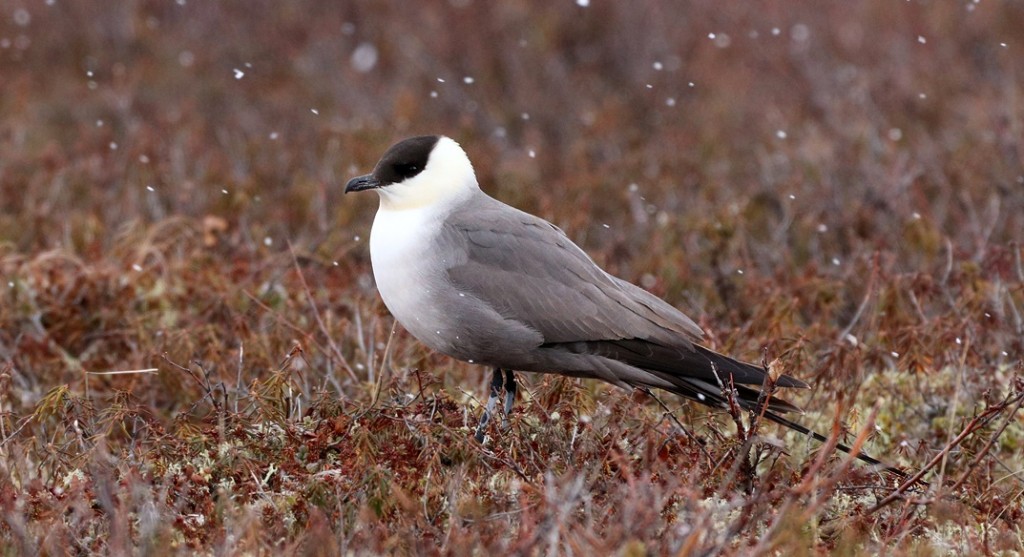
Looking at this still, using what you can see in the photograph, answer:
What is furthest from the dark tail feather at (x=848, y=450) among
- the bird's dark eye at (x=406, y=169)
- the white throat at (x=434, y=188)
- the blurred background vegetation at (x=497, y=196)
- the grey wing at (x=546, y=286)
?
the bird's dark eye at (x=406, y=169)

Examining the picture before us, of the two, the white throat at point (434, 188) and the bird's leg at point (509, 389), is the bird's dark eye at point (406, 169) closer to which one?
the white throat at point (434, 188)

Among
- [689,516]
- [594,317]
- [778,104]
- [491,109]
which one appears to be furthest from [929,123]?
[689,516]

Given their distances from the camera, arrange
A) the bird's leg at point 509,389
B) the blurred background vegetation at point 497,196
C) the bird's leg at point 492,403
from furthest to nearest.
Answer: the bird's leg at point 509,389 < the bird's leg at point 492,403 < the blurred background vegetation at point 497,196

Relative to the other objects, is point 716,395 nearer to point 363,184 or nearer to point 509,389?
point 509,389

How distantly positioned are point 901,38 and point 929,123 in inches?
52.6

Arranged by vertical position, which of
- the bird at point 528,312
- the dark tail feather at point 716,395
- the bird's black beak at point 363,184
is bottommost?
the dark tail feather at point 716,395

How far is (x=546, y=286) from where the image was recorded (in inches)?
156

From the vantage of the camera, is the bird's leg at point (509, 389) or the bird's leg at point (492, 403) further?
the bird's leg at point (509, 389)

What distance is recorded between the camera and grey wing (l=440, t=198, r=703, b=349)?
3932 millimetres

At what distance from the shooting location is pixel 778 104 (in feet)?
30.6

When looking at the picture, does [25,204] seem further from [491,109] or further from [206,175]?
[491,109]

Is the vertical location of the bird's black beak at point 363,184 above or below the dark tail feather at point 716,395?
above

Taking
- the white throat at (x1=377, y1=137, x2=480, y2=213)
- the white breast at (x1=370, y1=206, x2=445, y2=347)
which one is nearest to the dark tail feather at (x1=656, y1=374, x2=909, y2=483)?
the white breast at (x1=370, y1=206, x2=445, y2=347)

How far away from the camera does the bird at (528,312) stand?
12.8ft
